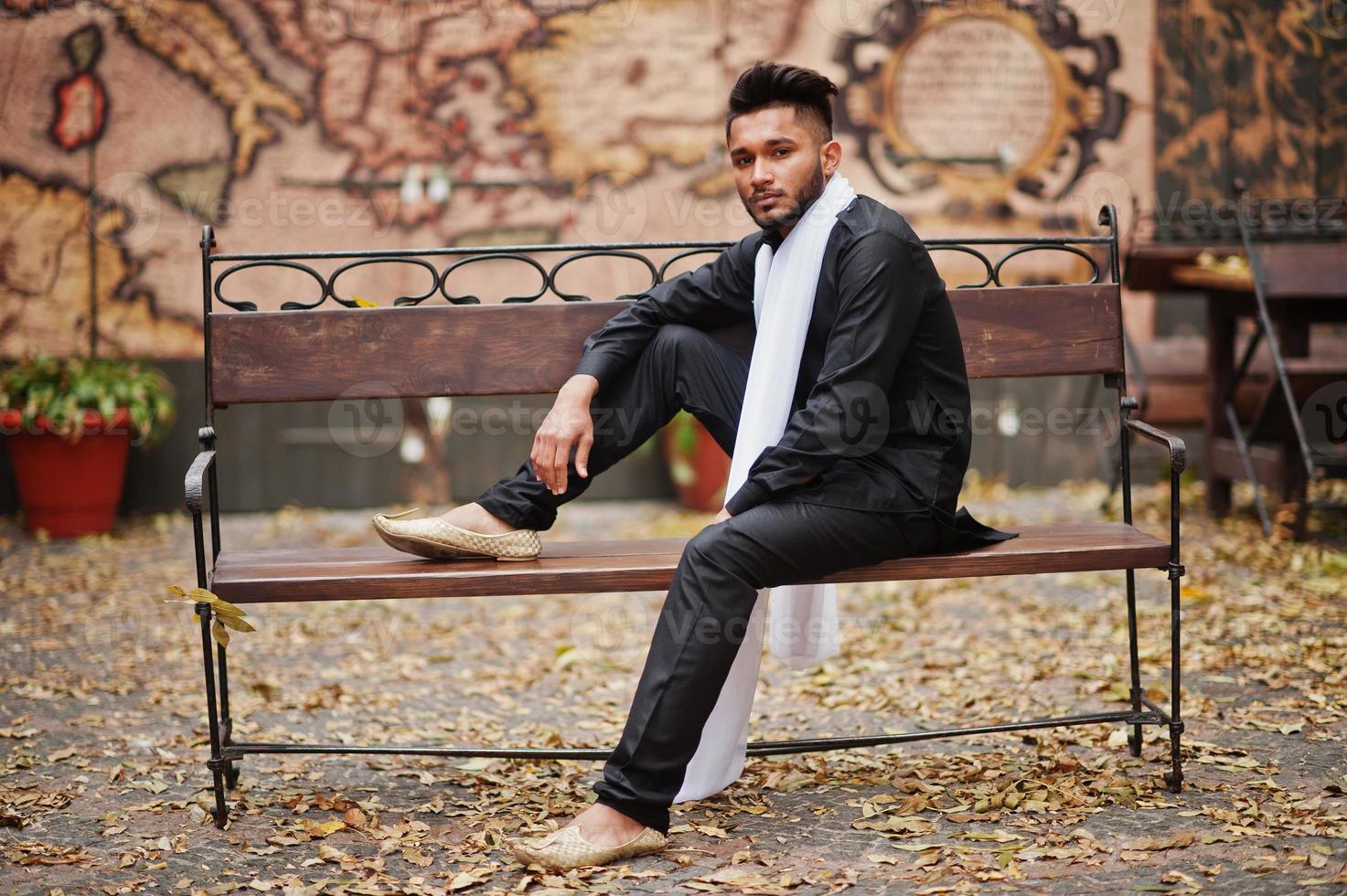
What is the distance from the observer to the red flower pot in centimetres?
687

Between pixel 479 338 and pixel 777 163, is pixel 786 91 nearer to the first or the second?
pixel 777 163

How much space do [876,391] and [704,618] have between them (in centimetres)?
68

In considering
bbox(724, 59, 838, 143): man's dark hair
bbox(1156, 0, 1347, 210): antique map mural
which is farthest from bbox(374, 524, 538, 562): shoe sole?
bbox(1156, 0, 1347, 210): antique map mural

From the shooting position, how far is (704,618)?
2896mm

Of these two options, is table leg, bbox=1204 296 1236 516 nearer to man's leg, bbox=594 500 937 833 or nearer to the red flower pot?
man's leg, bbox=594 500 937 833

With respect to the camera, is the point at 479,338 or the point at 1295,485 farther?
the point at 1295,485

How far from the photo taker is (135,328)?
7.50 meters

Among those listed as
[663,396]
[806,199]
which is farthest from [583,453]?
[806,199]

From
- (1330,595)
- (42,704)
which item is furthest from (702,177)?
(42,704)

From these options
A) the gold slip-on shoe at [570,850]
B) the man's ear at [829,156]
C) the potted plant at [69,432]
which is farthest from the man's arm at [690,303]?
the potted plant at [69,432]

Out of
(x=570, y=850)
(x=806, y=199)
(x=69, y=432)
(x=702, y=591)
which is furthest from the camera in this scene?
(x=69, y=432)

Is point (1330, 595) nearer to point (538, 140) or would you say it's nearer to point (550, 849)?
point (550, 849)

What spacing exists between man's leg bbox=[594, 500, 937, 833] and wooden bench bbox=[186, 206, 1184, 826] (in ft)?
0.44

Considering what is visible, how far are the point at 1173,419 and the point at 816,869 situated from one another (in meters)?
5.36
